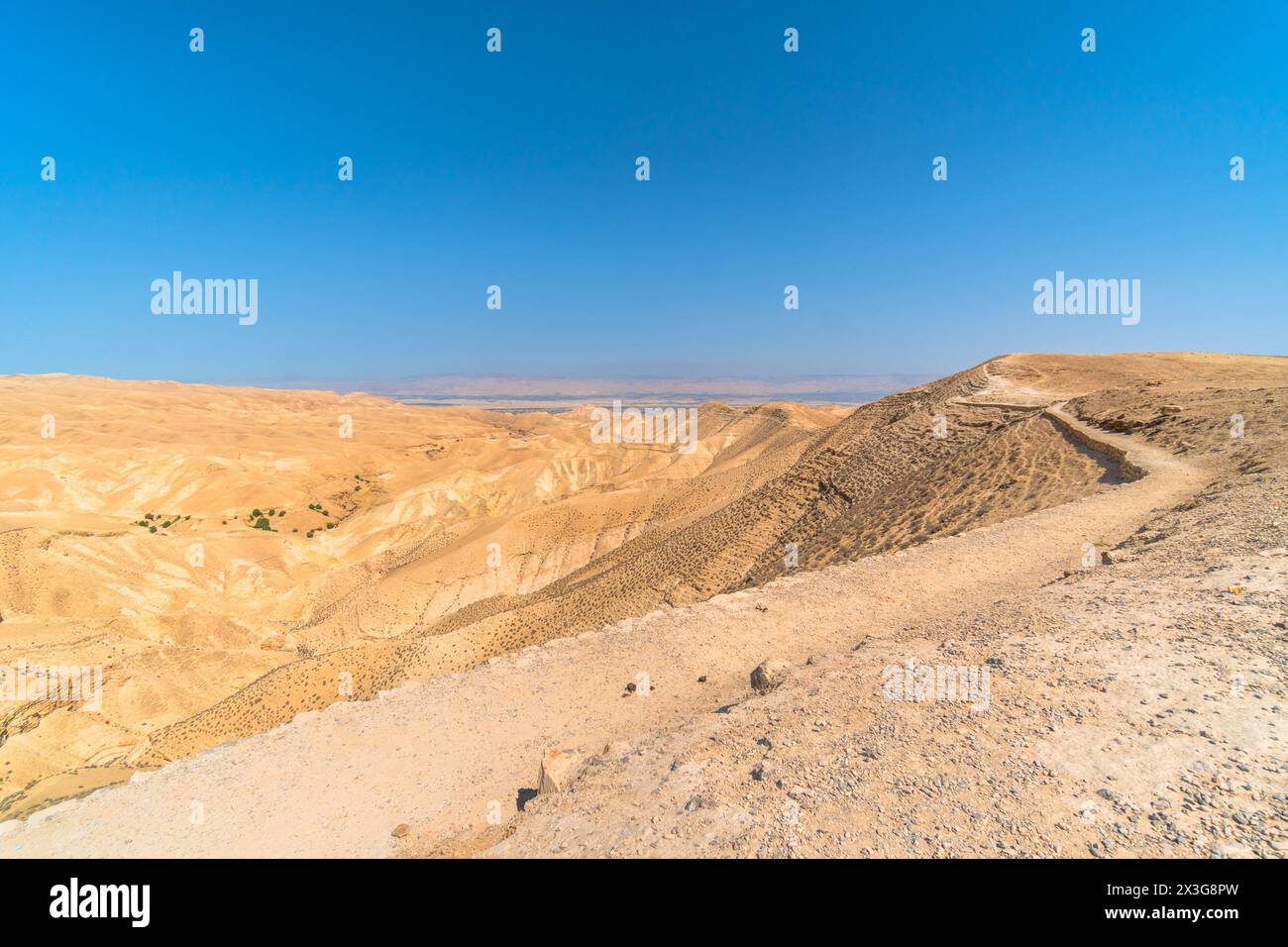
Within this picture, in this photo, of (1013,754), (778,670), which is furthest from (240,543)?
(1013,754)

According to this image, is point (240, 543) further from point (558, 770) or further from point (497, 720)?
point (558, 770)

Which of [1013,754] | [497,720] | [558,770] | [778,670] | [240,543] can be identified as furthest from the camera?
[240,543]

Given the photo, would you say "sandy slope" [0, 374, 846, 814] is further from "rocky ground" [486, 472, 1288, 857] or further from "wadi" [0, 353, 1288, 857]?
"rocky ground" [486, 472, 1288, 857]

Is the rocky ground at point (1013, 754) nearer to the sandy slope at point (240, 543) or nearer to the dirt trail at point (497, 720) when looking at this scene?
the dirt trail at point (497, 720)
